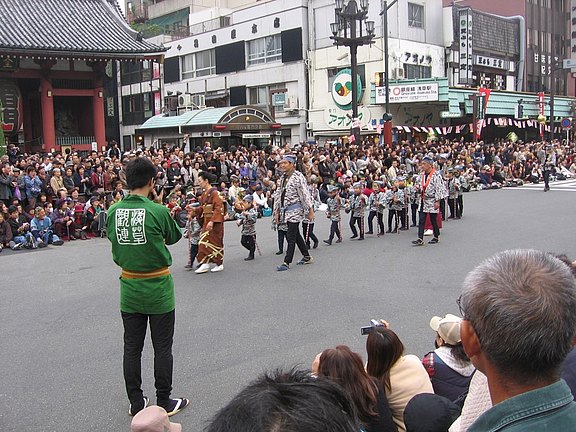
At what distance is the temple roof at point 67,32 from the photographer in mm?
19844

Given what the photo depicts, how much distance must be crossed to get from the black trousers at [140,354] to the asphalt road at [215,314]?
264mm

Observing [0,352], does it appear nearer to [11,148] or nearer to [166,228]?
[166,228]

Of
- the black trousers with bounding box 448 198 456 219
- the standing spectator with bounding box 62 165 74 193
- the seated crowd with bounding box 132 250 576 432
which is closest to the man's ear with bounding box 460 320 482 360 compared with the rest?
the seated crowd with bounding box 132 250 576 432

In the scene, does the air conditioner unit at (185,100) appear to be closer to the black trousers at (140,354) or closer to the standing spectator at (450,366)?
the black trousers at (140,354)

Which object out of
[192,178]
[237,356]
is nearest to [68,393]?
[237,356]

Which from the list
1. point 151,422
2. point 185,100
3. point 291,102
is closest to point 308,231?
point 151,422

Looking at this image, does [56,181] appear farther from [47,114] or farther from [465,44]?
[465,44]

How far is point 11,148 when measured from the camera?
63.8ft

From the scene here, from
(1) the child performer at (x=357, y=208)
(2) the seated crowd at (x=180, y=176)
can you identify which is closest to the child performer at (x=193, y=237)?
(2) the seated crowd at (x=180, y=176)

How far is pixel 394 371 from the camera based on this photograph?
11.3 ft

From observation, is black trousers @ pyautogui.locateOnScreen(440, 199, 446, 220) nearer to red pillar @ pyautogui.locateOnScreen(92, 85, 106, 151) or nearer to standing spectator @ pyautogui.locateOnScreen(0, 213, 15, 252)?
standing spectator @ pyautogui.locateOnScreen(0, 213, 15, 252)

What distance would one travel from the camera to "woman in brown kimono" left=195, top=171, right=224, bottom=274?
9.06 meters

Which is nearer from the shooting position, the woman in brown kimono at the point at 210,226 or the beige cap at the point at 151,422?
the beige cap at the point at 151,422

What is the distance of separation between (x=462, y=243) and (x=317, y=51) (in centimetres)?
2364
